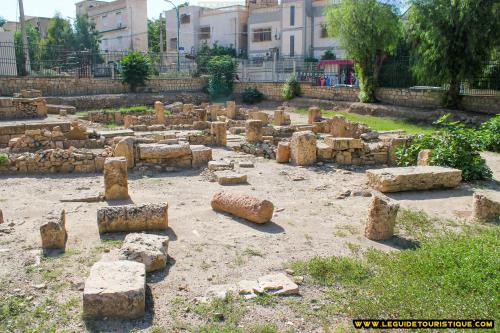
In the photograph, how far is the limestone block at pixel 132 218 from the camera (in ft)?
22.3

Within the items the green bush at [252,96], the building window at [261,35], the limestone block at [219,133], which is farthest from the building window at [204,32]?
the limestone block at [219,133]

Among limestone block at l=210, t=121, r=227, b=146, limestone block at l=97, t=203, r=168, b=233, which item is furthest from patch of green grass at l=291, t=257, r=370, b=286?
limestone block at l=210, t=121, r=227, b=146

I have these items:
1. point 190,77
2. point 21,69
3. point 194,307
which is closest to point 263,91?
point 190,77

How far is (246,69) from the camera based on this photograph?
121 feet

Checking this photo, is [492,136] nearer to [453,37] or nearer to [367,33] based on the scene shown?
[453,37]

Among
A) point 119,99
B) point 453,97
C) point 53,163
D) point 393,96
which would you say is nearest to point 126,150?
point 53,163

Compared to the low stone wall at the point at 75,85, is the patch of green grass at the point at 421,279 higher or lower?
lower

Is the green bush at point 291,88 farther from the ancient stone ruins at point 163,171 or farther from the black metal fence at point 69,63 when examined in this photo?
the black metal fence at point 69,63

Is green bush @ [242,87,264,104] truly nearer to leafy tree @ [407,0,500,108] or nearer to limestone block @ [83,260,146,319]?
leafy tree @ [407,0,500,108]

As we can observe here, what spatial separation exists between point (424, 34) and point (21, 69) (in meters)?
22.7

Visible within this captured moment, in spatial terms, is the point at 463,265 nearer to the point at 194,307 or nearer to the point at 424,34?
the point at 194,307

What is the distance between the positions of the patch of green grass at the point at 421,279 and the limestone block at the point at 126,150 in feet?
22.3

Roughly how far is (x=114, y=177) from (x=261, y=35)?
4038cm

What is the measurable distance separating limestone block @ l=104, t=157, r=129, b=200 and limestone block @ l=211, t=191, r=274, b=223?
2.00m
